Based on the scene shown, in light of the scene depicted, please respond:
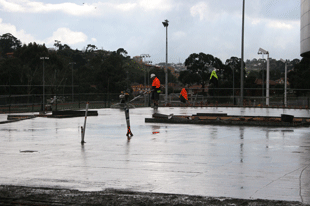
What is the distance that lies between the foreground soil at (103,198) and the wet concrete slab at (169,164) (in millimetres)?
325

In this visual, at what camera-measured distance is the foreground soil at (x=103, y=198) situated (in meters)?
5.74

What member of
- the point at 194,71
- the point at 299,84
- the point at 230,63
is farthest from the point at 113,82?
the point at 299,84

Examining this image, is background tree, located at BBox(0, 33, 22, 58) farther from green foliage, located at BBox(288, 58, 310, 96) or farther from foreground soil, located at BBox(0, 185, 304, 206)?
foreground soil, located at BBox(0, 185, 304, 206)

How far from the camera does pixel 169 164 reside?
910 centimetres

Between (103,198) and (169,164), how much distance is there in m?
3.20

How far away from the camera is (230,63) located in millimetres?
100688

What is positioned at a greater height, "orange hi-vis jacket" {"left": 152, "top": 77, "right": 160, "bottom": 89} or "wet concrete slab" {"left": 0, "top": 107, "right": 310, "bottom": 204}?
"orange hi-vis jacket" {"left": 152, "top": 77, "right": 160, "bottom": 89}

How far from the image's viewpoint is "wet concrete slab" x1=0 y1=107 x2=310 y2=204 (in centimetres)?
685

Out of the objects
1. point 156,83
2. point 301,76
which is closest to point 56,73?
point 301,76

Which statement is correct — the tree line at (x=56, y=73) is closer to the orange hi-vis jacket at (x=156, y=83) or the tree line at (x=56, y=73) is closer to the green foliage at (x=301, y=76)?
the green foliage at (x=301, y=76)

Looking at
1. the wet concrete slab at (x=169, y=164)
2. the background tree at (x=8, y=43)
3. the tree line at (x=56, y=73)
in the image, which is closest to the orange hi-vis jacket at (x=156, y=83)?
the wet concrete slab at (x=169, y=164)

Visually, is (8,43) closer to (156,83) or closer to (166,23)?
(166,23)

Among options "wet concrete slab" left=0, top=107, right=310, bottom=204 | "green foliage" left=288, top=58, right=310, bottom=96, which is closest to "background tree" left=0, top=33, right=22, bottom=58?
"green foliage" left=288, top=58, right=310, bottom=96

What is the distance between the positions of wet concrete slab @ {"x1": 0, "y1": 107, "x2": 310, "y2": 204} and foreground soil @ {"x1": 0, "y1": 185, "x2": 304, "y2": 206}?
0.33 metres
